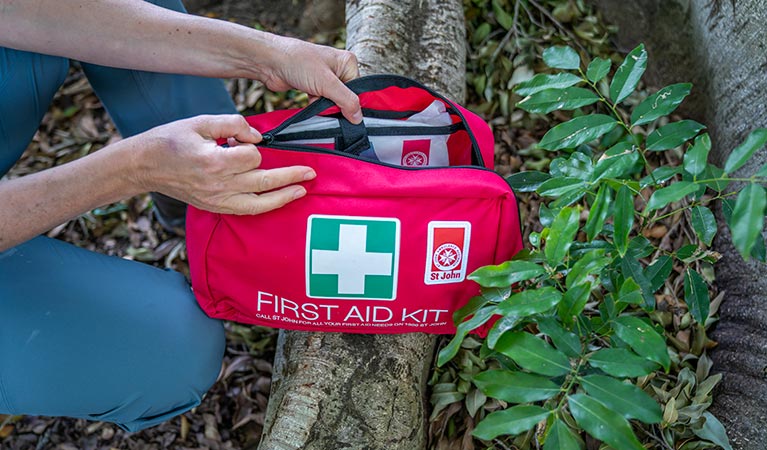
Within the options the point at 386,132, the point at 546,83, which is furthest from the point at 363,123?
the point at 546,83

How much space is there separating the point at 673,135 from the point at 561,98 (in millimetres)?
202

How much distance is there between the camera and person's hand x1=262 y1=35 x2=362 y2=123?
4.14 ft

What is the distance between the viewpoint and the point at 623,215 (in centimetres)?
95

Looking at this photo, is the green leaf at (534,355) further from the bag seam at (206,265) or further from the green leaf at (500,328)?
the bag seam at (206,265)

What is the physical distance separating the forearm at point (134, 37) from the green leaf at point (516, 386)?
2.69 feet

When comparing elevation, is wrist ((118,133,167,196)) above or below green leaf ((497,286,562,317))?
above

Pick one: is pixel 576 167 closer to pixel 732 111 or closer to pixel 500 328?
pixel 500 328

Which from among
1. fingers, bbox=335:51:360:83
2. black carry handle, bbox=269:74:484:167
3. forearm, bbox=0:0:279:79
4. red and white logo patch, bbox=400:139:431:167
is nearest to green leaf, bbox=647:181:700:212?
black carry handle, bbox=269:74:484:167

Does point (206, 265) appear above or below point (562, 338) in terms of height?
below

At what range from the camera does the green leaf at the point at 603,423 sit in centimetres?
82

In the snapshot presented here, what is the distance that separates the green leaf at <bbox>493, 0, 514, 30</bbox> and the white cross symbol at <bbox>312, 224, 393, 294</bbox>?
111cm

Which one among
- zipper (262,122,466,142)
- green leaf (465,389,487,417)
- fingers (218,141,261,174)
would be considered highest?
fingers (218,141,261,174)

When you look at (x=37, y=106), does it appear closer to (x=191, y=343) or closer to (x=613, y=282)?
(x=191, y=343)

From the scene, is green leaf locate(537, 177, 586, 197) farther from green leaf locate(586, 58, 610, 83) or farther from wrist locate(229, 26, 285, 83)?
wrist locate(229, 26, 285, 83)
